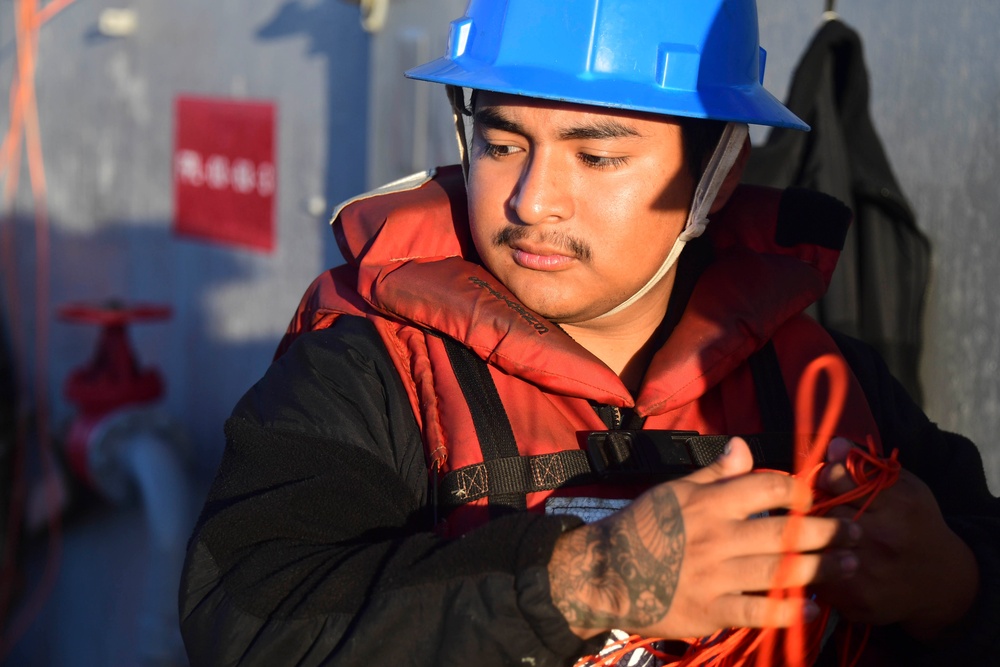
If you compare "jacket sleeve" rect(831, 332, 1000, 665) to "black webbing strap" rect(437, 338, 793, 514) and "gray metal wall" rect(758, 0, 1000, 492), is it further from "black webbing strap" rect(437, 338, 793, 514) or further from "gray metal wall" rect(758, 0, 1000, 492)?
"gray metal wall" rect(758, 0, 1000, 492)

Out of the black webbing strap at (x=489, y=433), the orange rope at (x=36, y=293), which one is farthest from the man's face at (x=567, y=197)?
the orange rope at (x=36, y=293)

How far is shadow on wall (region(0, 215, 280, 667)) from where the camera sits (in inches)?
154

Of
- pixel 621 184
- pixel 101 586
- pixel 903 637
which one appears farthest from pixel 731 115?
pixel 101 586

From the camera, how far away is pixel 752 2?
1.82 meters

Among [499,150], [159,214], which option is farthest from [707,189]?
[159,214]

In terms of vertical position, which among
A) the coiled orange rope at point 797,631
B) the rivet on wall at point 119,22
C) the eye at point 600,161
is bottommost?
the coiled orange rope at point 797,631

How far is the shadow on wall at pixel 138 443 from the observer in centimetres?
392

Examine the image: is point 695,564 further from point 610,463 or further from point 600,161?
point 600,161

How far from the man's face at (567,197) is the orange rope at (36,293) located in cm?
355

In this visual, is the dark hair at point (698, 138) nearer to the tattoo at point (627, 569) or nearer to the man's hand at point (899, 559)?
the man's hand at point (899, 559)

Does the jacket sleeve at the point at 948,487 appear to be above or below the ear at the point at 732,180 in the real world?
below

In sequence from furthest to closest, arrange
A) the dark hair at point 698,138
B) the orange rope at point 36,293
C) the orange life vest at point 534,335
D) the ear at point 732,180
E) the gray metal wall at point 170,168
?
the orange rope at point 36,293 < the gray metal wall at point 170,168 < the ear at point 732,180 < the dark hair at point 698,138 < the orange life vest at point 534,335

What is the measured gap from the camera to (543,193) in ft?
5.28

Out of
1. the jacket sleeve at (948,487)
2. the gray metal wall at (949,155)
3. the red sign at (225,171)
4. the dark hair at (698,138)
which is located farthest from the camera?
the red sign at (225,171)
